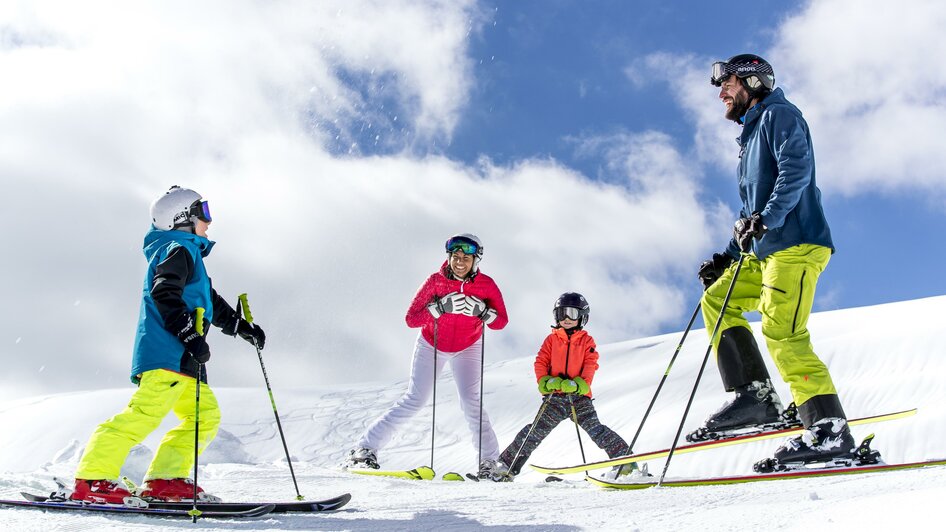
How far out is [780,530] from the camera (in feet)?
8.32

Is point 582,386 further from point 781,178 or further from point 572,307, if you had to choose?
point 781,178

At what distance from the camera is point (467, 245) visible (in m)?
7.46

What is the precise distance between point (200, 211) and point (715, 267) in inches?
137

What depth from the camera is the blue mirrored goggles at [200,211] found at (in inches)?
185

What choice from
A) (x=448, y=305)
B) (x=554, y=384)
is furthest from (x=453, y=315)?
(x=554, y=384)

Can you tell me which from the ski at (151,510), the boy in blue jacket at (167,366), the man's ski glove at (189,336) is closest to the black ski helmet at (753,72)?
the boy in blue jacket at (167,366)

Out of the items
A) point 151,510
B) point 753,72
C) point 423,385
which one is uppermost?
point 753,72

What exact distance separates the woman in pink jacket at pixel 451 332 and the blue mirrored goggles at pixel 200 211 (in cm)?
A: 295

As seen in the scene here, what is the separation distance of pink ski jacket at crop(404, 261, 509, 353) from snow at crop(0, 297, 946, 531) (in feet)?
5.63

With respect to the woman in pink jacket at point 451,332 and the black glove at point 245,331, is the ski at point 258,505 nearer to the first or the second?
the black glove at point 245,331

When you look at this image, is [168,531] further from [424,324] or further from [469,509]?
[424,324]

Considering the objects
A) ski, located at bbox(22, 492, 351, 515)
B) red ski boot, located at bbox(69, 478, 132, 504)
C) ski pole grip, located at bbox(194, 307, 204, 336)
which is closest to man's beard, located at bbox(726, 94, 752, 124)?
ski, located at bbox(22, 492, 351, 515)

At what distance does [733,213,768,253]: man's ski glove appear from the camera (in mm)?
4270

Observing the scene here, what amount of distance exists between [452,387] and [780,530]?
18.0 m
